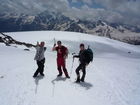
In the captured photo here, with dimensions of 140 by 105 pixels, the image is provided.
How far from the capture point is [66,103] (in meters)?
10.5

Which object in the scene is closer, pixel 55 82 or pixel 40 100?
pixel 40 100

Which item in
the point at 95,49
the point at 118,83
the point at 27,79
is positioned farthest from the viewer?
the point at 95,49

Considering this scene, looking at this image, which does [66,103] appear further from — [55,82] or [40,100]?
[55,82]

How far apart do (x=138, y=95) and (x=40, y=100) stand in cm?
569

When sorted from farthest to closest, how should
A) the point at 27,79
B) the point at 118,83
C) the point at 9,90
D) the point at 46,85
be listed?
the point at 118,83, the point at 27,79, the point at 46,85, the point at 9,90

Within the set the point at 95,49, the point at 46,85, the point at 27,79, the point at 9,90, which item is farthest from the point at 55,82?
the point at 95,49

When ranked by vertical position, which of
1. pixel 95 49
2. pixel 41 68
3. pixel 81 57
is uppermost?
pixel 81 57

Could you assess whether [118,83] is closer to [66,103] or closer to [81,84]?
[81,84]

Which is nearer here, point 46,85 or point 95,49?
point 46,85

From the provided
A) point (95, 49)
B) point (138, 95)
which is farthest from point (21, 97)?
point (95, 49)

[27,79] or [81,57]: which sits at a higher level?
[81,57]

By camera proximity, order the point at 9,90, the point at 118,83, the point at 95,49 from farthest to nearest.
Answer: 1. the point at 95,49
2. the point at 118,83
3. the point at 9,90

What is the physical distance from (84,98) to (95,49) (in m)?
52.1

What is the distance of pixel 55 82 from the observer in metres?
14.0
